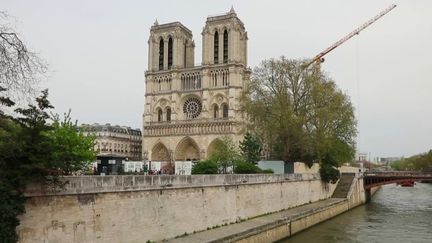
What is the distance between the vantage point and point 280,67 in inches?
1518

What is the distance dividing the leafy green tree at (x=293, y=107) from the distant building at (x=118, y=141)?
47.7 m

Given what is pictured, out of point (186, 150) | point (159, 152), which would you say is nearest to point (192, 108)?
point (186, 150)

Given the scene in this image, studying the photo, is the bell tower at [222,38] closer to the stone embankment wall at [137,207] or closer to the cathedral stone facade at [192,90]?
the cathedral stone facade at [192,90]

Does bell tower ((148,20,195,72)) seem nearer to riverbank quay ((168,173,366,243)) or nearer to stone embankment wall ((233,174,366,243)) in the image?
stone embankment wall ((233,174,366,243))

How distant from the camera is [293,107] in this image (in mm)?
38719

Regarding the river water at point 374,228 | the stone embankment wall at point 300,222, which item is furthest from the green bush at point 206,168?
the river water at point 374,228

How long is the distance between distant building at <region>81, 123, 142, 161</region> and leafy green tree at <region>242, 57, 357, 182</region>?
4773 cm

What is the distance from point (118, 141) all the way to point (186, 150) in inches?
955

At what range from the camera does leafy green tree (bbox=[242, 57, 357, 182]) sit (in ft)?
122

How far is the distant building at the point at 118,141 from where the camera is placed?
85625 mm

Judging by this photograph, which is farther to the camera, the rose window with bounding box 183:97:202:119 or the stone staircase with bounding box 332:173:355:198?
the rose window with bounding box 183:97:202:119

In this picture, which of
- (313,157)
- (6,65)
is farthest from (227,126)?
(6,65)

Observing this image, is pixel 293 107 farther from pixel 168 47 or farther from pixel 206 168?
pixel 168 47

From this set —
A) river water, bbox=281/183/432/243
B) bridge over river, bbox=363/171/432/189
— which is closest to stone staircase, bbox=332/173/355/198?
river water, bbox=281/183/432/243
